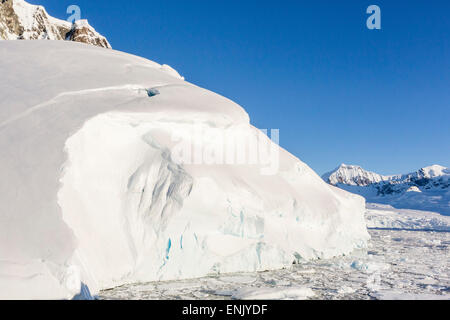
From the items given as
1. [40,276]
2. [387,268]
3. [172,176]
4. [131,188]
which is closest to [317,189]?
[387,268]

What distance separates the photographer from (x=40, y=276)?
17.1 feet

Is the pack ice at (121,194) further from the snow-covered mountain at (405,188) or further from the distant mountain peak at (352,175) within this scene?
the distant mountain peak at (352,175)

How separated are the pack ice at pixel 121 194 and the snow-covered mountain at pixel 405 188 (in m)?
59.5

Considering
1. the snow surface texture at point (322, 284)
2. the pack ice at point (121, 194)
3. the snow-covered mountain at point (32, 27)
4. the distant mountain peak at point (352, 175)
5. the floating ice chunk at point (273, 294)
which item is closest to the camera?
the pack ice at point (121, 194)

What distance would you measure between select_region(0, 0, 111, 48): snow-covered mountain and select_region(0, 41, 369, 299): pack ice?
175 ft

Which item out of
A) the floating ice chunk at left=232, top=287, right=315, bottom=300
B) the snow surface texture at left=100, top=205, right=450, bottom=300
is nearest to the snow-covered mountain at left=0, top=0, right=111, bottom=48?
the snow surface texture at left=100, top=205, right=450, bottom=300

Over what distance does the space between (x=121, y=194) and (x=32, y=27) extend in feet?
204

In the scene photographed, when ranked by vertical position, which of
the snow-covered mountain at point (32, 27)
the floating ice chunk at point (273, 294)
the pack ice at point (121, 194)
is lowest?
the floating ice chunk at point (273, 294)

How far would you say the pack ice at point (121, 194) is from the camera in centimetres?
590

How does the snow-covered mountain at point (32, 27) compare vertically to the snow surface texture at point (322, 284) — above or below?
above

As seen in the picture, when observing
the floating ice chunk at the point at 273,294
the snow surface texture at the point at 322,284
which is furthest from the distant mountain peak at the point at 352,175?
the floating ice chunk at the point at 273,294

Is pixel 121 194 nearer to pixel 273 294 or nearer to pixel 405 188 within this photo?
pixel 273 294

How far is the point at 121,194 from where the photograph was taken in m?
7.88

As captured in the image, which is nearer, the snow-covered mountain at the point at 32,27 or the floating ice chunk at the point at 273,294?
the floating ice chunk at the point at 273,294
